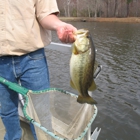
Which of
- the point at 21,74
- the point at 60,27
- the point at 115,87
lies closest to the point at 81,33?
the point at 60,27

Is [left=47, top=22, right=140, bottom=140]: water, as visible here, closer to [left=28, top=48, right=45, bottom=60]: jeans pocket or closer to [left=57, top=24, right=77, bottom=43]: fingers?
[left=28, top=48, right=45, bottom=60]: jeans pocket

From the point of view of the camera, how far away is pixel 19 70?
2295mm

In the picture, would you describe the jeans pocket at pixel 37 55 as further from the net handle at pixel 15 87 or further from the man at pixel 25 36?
the net handle at pixel 15 87

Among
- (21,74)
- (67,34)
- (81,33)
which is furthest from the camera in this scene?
(21,74)

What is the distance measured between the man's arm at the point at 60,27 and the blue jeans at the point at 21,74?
33 cm

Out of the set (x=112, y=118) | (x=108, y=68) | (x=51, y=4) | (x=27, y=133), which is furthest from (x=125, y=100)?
(x=51, y=4)

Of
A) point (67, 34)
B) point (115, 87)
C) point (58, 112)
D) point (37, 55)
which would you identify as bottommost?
point (115, 87)

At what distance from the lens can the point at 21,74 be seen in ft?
7.65

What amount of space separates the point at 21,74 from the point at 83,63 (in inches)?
34.2

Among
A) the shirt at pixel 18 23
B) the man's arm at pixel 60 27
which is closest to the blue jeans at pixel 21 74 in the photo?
the shirt at pixel 18 23

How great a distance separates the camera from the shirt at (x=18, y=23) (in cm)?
218

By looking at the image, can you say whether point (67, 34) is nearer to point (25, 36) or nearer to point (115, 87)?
point (25, 36)

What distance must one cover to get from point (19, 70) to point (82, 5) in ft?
137

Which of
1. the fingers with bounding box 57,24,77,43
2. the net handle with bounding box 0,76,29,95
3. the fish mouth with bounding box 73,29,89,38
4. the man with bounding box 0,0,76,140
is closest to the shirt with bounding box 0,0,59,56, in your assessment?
the man with bounding box 0,0,76,140
